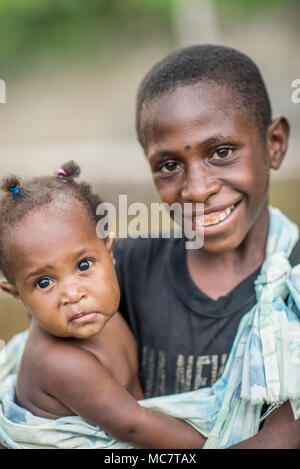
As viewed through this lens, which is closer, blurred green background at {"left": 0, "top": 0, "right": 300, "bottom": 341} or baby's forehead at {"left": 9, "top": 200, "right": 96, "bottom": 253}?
baby's forehead at {"left": 9, "top": 200, "right": 96, "bottom": 253}

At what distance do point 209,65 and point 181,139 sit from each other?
238mm

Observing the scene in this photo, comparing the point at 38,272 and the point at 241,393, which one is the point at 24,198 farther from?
the point at 241,393

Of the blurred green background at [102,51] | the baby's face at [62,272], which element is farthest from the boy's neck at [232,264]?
the blurred green background at [102,51]

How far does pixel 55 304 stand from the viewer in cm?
114

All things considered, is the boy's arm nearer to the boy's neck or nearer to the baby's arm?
the baby's arm

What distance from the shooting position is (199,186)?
126 cm

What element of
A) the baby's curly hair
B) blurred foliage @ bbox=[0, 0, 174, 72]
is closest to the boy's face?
the baby's curly hair

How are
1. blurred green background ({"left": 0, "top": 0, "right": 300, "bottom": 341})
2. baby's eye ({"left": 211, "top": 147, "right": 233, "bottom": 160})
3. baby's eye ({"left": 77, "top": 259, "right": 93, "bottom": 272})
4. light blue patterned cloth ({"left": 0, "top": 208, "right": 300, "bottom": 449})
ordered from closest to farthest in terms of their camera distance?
light blue patterned cloth ({"left": 0, "top": 208, "right": 300, "bottom": 449}) < baby's eye ({"left": 77, "top": 259, "right": 93, "bottom": 272}) < baby's eye ({"left": 211, "top": 147, "right": 233, "bottom": 160}) < blurred green background ({"left": 0, "top": 0, "right": 300, "bottom": 341})

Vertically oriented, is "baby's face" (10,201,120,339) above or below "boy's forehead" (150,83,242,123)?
below

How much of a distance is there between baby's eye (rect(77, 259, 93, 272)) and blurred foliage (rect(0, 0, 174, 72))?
513 centimetres

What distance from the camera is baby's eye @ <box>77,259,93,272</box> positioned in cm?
118

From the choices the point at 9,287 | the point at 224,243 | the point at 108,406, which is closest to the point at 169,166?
the point at 224,243

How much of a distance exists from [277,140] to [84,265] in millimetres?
722
